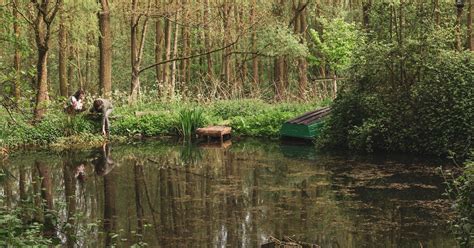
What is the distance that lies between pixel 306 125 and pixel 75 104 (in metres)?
6.88

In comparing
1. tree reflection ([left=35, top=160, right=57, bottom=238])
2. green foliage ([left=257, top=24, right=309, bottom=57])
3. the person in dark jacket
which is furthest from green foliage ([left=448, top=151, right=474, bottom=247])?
green foliage ([left=257, top=24, right=309, bottom=57])

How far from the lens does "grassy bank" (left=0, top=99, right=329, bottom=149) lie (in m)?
16.4

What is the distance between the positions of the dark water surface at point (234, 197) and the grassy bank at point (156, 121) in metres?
1.36

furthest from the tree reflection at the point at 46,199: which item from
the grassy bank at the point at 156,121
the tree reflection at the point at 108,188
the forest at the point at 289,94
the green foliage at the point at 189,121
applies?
the green foliage at the point at 189,121

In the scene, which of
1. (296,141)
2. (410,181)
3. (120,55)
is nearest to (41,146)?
(296,141)

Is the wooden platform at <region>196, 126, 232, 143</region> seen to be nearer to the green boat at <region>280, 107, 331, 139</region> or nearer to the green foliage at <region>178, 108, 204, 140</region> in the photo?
the green foliage at <region>178, 108, 204, 140</region>

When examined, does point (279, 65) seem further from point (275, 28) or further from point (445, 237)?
point (445, 237)

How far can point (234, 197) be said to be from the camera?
32.3 feet

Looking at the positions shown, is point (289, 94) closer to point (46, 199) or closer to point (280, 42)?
point (280, 42)

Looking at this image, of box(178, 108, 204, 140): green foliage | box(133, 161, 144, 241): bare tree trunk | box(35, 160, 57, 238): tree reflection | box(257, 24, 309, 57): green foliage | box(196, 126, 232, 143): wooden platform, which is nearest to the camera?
box(35, 160, 57, 238): tree reflection

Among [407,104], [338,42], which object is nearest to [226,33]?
[338,42]

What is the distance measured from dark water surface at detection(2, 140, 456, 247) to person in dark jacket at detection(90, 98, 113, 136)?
7.34ft

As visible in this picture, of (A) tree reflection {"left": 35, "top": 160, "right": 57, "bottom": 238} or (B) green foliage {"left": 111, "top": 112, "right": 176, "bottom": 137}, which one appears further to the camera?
(B) green foliage {"left": 111, "top": 112, "right": 176, "bottom": 137}

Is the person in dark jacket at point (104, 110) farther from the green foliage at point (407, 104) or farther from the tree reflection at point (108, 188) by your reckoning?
the green foliage at point (407, 104)
